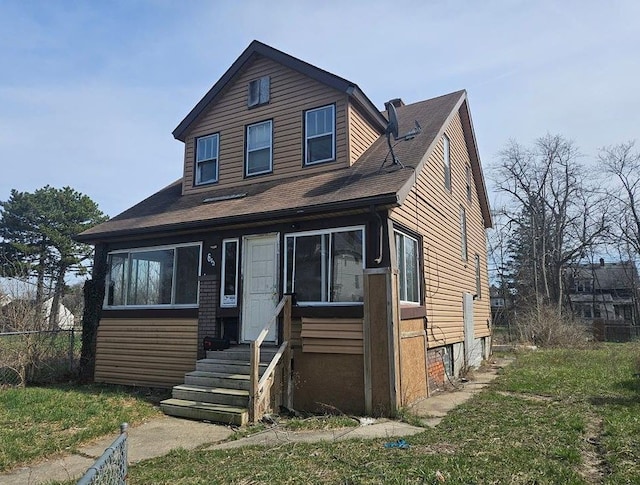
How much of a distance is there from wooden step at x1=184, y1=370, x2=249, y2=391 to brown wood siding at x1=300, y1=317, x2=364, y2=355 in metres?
1.18

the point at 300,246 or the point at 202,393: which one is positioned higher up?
the point at 300,246

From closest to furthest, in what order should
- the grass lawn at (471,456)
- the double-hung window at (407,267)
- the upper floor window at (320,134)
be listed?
the grass lawn at (471,456)
the double-hung window at (407,267)
the upper floor window at (320,134)

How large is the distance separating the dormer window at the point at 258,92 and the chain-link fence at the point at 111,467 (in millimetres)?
9788

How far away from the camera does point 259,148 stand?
11.6 meters

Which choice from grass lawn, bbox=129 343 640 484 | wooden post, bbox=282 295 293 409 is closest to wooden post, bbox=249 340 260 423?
wooden post, bbox=282 295 293 409

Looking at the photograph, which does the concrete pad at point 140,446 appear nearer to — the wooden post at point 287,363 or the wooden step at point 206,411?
the wooden step at point 206,411

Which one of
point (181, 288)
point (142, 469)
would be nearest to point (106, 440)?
point (142, 469)

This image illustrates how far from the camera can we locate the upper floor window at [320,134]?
10.7m

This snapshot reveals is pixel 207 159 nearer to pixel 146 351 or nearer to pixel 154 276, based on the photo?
pixel 154 276

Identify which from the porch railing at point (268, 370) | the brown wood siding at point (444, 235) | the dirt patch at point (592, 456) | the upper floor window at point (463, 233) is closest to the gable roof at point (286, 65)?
the brown wood siding at point (444, 235)

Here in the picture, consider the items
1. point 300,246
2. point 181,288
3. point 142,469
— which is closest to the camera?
point 142,469

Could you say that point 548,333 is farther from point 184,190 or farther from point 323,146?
point 184,190

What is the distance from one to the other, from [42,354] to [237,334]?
4.70m

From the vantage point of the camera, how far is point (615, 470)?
450 centimetres
